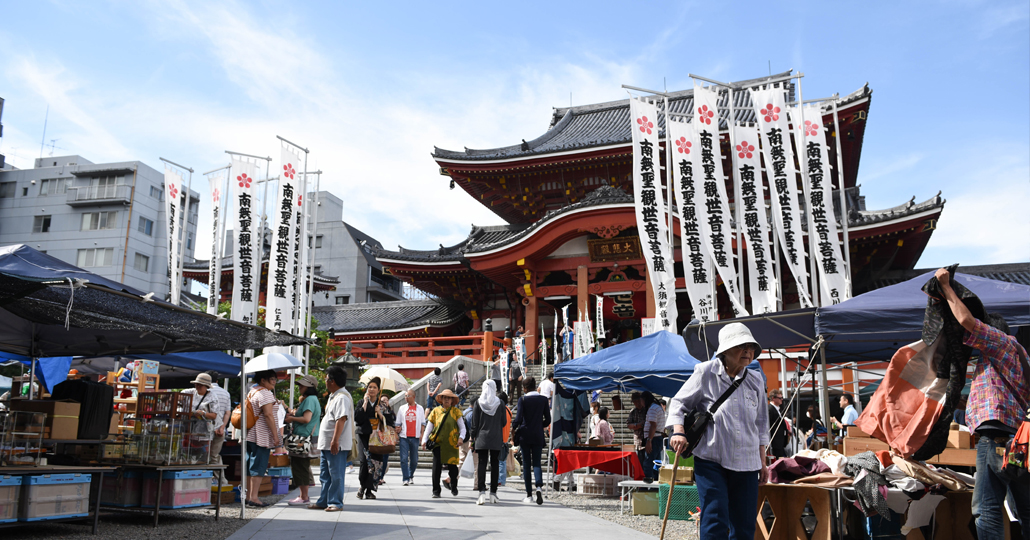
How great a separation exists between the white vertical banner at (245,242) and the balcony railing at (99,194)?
99.2 ft

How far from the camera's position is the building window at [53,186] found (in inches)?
1641

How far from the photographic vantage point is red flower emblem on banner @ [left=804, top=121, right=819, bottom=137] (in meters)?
12.6

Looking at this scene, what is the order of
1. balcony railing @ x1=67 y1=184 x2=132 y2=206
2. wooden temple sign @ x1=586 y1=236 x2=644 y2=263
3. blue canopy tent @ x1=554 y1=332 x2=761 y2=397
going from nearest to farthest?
blue canopy tent @ x1=554 y1=332 x2=761 y2=397, wooden temple sign @ x1=586 y1=236 x2=644 y2=263, balcony railing @ x1=67 y1=184 x2=132 y2=206

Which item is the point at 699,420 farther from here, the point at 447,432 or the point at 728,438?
the point at 447,432

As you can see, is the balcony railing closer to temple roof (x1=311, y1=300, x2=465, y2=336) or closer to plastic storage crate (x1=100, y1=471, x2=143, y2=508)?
temple roof (x1=311, y1=300, x2=465, y2=336)

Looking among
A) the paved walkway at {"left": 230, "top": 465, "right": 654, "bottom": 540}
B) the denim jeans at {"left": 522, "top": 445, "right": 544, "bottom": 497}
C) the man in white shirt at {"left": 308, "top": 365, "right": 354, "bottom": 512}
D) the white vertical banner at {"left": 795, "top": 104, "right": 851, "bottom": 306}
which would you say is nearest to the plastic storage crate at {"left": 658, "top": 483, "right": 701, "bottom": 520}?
the paved walkway at {"left": 230, "top": 465, "right": 654, "bottom": 540}

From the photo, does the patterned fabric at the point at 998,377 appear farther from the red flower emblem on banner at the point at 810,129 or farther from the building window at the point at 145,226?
Answer: the building window at the point at 145,226

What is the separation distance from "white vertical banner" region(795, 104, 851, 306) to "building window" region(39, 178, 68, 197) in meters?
42.4

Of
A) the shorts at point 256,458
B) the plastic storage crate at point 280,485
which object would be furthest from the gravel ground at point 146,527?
the plastic storage crate at point 280,485

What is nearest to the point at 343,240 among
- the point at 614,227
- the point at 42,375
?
the point at 614,227

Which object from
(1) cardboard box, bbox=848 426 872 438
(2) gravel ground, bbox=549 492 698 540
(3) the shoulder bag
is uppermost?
(3) the shoulder bag

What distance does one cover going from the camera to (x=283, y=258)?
15438 mm

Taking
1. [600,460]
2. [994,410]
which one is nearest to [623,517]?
[600,460]

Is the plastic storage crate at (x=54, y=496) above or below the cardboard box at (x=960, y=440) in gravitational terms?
below
